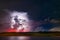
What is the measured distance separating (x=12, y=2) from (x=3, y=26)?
0.38m

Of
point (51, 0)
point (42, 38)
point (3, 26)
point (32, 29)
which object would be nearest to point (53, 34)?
point (42, 38)

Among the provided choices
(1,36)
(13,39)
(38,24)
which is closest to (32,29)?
(38,24)

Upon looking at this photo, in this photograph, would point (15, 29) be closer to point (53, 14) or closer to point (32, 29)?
point (32, 29)

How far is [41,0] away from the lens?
228cm

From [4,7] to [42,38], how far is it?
2.35ft

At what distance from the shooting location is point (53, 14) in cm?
225

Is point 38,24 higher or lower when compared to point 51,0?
lower

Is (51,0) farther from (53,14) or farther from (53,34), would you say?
(53,34)

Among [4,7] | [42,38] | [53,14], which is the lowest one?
[42,38]

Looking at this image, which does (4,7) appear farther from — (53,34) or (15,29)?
(53,34)

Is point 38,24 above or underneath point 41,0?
underneath

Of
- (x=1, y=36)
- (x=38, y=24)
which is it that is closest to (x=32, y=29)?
(x=38, y=24)

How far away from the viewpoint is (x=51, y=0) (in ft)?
7.41

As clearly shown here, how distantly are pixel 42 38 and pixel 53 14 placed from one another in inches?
14.9
